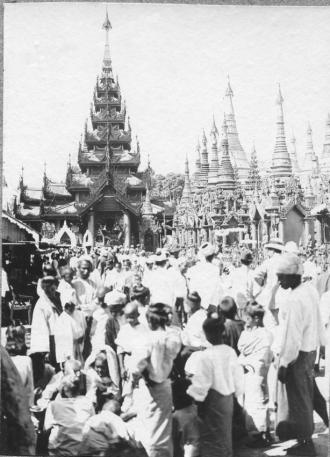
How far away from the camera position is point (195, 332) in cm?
338

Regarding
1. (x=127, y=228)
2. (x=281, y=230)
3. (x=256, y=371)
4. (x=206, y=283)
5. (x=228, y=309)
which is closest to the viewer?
(x=256, y=371)

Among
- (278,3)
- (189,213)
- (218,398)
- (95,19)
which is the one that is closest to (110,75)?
(95,19)

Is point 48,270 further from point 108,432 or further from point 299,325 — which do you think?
point 299,325

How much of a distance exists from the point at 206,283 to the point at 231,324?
0.84m

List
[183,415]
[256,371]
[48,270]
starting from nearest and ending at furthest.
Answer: [183,415] < [256,371] < [48,270]

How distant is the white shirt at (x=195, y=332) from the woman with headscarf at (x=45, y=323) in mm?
900

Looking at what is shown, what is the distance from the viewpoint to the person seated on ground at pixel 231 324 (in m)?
3.27

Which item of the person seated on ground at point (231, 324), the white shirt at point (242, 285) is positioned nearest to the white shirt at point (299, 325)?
the person seated on ground at point (231, 324)

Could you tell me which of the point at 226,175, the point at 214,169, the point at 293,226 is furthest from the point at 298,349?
the point at 226,175

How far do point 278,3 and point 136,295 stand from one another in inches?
87.2

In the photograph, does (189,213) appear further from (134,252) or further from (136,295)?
(136,295)

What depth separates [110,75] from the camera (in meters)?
4.08

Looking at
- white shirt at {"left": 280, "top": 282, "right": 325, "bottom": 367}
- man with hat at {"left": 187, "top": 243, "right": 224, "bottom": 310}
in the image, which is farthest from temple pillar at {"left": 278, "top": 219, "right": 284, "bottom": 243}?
white shirt at {"left": 280, "top": 282, "right": 325, "bottom": 367}

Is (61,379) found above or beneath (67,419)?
above
